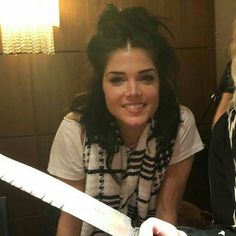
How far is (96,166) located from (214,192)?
1.35 feet

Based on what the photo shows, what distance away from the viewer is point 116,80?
3.78ft

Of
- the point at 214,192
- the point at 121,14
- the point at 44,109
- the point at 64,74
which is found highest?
the point at 121,14

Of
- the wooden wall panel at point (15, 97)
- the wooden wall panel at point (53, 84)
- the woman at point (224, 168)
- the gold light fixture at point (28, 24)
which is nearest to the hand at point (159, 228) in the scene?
the woman at point (224, 168)

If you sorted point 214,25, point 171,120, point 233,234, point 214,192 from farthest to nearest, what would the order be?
1. point 214,25
2. point 171,120
3. point 214,192
4. point 233,234

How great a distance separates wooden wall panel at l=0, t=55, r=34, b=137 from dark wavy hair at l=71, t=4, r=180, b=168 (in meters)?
0.63

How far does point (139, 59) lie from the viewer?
114 centimetres

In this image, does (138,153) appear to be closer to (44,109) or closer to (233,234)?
(233,234)

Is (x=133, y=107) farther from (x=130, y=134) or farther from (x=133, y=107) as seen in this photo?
(x=130, y=134)

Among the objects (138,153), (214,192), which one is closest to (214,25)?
(138,153)

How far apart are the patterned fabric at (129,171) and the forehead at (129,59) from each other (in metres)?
0.22

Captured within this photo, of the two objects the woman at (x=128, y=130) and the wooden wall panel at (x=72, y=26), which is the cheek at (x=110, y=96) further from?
the wooden wall panel at (x=72, y=26)

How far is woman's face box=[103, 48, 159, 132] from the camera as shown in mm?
1121

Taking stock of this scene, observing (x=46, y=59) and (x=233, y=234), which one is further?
(x=46, y=59)

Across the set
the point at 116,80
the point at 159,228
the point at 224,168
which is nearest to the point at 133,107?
the point at 116,80
